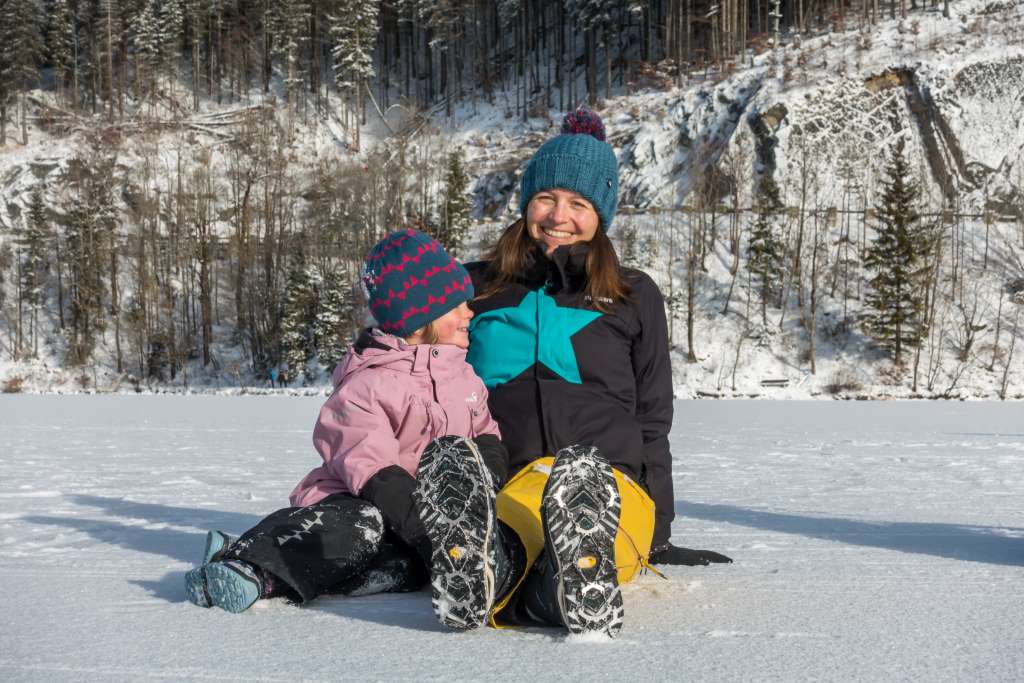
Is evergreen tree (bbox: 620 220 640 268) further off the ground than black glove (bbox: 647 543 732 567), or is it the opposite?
evergreen tree (bbox: 620 220 640 268)

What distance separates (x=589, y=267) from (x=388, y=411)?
33.6 inches

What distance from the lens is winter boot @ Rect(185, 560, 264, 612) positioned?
7.78 ft

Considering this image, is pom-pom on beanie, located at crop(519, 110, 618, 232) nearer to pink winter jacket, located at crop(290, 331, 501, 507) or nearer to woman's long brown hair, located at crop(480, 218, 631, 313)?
woman's long brown hair, located at crop(480, 218, 631, 313)

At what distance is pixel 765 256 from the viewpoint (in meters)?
30.9

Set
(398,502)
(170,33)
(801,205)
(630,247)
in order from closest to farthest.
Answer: (398,502)
(630,247)
(801,205)
(170,33)

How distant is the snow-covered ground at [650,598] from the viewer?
1.91m

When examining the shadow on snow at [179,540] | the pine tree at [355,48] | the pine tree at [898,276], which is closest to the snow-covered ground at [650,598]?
the shadow on snow at [179,540]

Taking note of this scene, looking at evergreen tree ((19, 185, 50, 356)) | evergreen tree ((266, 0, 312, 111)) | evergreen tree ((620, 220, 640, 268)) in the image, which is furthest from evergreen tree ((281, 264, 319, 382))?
evergreen tree ((266, 0, 312, 111))

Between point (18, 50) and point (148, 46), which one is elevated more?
point (148, 46)

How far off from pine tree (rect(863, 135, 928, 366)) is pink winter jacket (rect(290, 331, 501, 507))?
27.6 meters

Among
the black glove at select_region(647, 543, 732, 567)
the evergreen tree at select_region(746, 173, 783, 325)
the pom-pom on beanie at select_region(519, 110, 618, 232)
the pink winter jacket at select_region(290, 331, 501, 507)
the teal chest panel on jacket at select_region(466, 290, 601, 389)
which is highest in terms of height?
the evergreen tree at select_region(746, 173, 783, 325)

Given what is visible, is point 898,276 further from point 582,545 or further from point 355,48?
point 355,48

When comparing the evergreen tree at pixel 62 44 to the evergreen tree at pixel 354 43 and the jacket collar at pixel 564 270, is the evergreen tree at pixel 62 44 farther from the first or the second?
the jacket collar at pixel 564 270

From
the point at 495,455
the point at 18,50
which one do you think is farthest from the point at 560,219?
the point at 18,50
